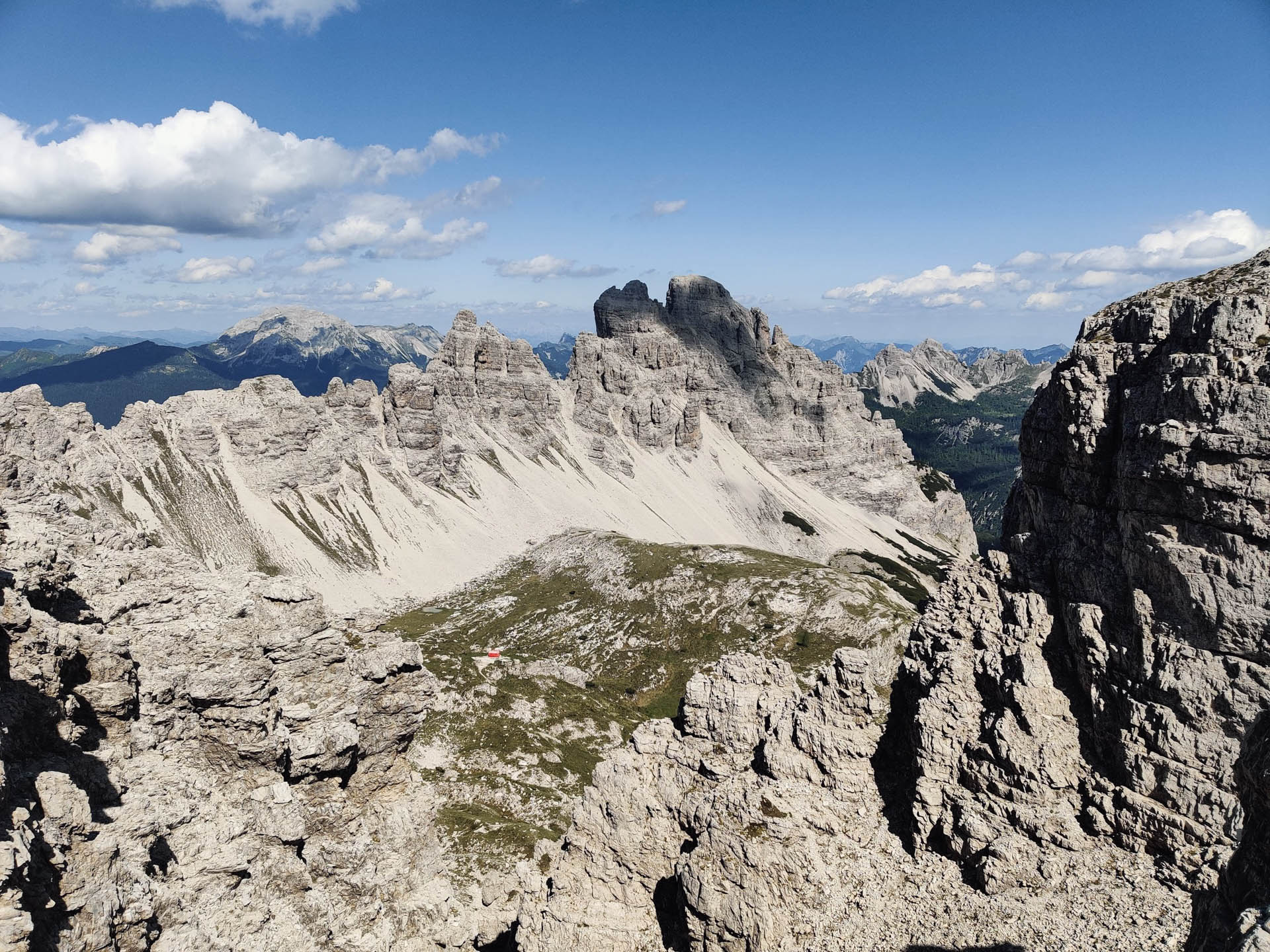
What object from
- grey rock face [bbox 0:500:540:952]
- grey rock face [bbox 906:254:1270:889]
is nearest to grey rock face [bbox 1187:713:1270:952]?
grey rock face [bbox 906:254:1270:889]

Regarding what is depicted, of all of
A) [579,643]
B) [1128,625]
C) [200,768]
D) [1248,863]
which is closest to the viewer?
[1248,863]

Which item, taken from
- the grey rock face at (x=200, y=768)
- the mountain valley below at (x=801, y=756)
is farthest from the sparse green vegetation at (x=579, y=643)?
the grey rock face at (x=200, y=768)

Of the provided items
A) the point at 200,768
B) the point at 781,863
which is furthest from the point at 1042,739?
the point at 200,768

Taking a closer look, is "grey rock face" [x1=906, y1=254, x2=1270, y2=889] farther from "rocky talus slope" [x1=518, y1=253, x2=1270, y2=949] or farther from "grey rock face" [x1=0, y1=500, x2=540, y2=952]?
"grey rock face" [x1=0, y1=500, x2=540, y2=952]

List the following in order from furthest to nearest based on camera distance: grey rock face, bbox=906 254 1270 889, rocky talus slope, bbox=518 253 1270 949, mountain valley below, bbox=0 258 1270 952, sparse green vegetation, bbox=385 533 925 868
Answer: sparse green vegetation, bbox=385 533 925 868
grey rock face, bbox=906 254 1270 889
rocky talus slope, bbox=518 253 1270 949
mountain valley below, bbox=0 258 1270 952

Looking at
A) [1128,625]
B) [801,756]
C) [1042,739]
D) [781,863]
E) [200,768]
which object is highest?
[1128,625]

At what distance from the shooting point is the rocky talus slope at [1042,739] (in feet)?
Result: 85.5

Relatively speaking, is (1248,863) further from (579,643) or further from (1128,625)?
(579,643)

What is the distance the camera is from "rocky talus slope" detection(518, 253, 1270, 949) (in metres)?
26.1

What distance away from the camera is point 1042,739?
29625 mm

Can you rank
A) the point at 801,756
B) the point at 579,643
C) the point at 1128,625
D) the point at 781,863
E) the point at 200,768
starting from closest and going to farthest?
the point at 1128,625 → the point at 781,863 → the point at 801,756 → the point at 200,768 → the point at 579,643

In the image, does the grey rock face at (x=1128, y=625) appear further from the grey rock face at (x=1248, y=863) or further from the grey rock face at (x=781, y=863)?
the grey rock face at (x=1248, y=863)

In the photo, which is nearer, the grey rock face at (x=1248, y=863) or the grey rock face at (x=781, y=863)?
the grey rock face at (x=1248, y=863)

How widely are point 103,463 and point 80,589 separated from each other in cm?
15937
